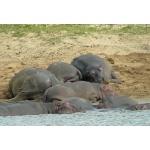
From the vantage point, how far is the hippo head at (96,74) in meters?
15.0

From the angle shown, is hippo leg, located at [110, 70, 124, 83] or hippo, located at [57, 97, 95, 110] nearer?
hippo, located at [57, 97, 95, 110]

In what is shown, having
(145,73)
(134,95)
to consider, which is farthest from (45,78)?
(145,73)

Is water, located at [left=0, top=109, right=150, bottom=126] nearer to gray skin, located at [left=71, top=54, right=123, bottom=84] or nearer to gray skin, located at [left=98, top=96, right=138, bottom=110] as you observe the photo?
gray skin, located at [left=98, top=96, right=138, bottom=110]

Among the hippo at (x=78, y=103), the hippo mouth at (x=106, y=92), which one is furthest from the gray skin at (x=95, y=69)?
the hippo at (x=78, y=103)

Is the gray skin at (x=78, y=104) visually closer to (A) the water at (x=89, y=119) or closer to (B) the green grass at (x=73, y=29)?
(A) the water at (x=89, y=119)

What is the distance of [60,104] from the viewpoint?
39.0ft

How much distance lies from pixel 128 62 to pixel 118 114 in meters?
5.05

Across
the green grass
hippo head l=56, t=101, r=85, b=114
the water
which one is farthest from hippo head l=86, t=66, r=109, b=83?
the green grass

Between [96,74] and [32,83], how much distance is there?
1.87 metres

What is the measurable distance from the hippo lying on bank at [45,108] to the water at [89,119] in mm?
227

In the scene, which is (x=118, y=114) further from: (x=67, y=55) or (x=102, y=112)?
(x=67, y=55)

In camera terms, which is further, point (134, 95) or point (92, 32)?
point (92, 32)

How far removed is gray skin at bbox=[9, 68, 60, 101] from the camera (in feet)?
44.9

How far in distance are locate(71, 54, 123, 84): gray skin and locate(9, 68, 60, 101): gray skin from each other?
49.0 inches
